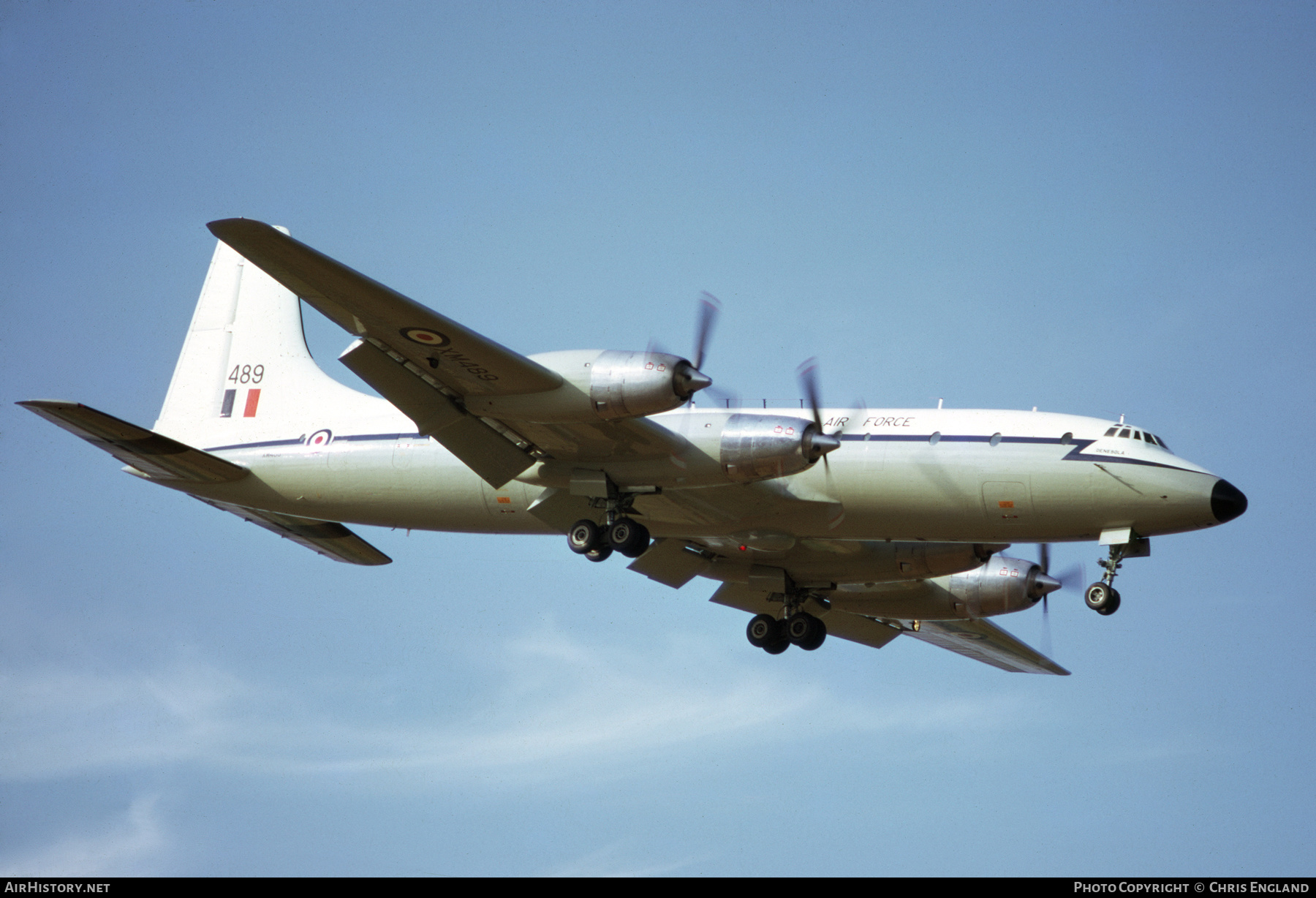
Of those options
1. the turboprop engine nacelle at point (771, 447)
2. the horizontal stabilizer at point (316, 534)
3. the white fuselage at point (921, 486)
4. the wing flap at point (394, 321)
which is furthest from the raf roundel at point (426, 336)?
the horizontal stabilizer at point (316, 534)

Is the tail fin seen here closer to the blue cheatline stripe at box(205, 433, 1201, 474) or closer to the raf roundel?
the raf roundel

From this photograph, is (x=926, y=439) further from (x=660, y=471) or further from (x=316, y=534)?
(x=316, y=534)

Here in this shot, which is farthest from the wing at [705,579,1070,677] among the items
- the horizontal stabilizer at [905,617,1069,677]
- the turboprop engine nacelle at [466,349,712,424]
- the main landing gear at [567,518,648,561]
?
the turboprop engine nacelle at [466,349,712,424]

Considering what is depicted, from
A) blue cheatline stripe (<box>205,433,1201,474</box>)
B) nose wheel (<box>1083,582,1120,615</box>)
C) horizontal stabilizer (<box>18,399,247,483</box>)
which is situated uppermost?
horizontal stabilizer (<box>18,399,247,483</box>)

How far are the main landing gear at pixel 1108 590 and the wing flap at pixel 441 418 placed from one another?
1018 centimetres

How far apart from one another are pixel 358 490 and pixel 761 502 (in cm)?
820

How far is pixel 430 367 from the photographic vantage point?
22766 mm

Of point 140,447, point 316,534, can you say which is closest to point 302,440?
point 316,534

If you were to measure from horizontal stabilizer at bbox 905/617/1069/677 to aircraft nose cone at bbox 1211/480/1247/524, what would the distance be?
397 inches

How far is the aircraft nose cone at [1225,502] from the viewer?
73.6 feet

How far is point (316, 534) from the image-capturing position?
29.2 metres

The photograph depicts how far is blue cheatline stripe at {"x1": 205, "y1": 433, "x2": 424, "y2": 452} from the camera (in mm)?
26812
